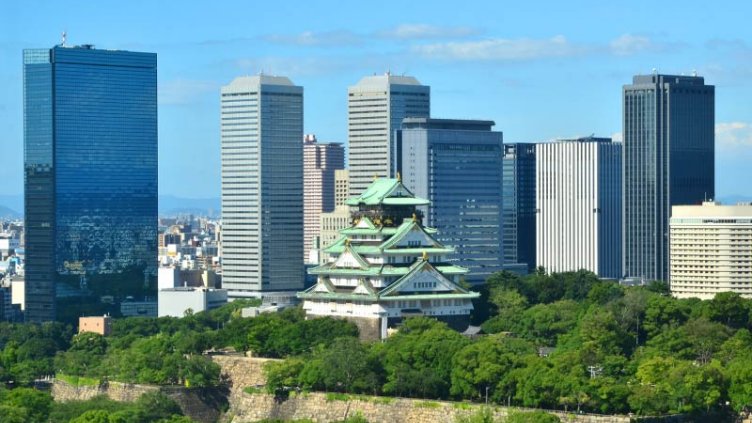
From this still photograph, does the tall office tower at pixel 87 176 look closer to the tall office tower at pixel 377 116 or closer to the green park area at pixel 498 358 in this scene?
the tall office tower at pixel 377 116

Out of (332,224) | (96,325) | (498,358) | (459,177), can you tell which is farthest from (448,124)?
(498,358)

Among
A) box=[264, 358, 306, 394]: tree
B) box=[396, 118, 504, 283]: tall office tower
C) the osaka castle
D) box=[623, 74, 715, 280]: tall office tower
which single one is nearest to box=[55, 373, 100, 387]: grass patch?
box=[264, 358, 306, 394]: tree

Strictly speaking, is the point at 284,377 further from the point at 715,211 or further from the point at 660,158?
the point at 660,158

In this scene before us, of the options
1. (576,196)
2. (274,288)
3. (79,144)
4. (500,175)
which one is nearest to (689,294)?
(500,175)

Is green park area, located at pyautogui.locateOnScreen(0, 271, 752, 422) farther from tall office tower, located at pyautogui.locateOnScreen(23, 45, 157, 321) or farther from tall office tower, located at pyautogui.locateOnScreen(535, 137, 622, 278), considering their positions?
tall office tower, located at pyautogui.locateOnScreen(535, 137, 622, 278)

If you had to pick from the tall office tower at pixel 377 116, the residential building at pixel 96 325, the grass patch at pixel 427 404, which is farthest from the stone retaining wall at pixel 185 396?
the tall office tower at pixel 377 116
